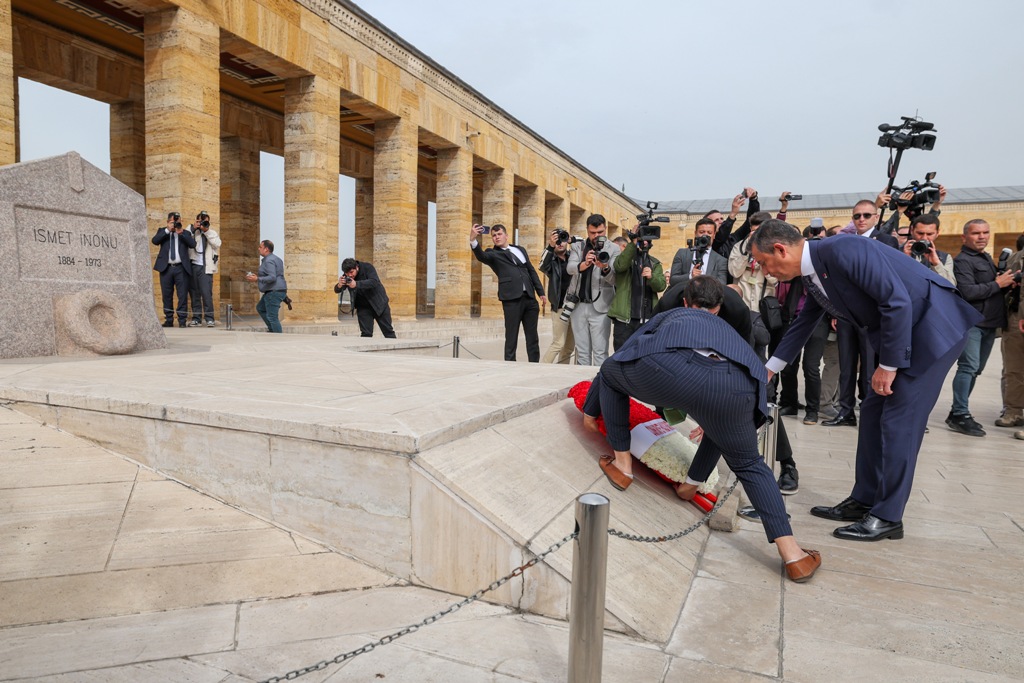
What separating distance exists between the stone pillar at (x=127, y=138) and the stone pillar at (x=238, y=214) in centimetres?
282

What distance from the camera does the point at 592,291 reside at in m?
7.68

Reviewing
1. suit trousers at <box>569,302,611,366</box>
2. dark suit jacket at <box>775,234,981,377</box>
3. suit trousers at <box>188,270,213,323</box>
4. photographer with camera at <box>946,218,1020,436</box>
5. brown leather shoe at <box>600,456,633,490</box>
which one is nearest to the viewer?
dark suit jacket at <box>775,234,981,377</box>

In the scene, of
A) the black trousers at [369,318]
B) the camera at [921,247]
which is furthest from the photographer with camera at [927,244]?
the black trousers at [369,318]

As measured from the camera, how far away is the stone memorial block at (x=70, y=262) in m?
5.79

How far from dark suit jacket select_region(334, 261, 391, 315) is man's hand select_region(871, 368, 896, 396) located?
772 cm

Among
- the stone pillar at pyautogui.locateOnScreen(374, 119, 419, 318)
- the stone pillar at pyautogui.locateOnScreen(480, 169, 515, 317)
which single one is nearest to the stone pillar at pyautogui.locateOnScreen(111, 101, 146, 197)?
the stone pillar at pyautogui.locateOnScreen(374, 119, 419, 318)

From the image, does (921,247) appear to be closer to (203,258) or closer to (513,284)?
(513,284)

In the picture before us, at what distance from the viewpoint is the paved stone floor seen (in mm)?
2291

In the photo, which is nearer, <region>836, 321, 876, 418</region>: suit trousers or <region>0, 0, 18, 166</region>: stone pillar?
<region>836, 321, 876, 418</region>: suit trousers

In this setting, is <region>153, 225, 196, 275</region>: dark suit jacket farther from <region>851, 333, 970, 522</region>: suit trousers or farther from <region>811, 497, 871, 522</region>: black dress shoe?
<region>851, 333, 970, 522</region>: suit trousers

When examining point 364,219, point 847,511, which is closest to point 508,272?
point 847,511

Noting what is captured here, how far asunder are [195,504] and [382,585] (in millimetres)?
1168

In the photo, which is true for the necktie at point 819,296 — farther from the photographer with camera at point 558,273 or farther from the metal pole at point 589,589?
the photographer with camera at point 558,273

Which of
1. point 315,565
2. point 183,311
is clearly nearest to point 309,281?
point 183,311
